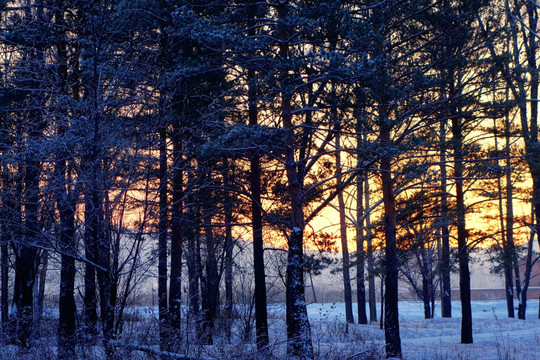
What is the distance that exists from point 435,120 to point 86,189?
1102 centimetres

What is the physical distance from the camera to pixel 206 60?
542 inches

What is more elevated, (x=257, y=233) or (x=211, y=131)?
(x=211, y=131)

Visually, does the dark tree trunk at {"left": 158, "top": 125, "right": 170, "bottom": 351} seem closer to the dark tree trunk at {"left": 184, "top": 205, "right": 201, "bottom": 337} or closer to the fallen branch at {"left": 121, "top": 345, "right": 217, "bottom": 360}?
the fallen branch at {"left": 121, "top": 345, "right": 217, "bottom": 360}

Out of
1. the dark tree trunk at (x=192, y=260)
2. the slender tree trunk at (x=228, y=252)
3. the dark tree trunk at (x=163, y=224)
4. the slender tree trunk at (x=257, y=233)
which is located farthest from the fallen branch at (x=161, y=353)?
the slender tree trunk at (x=257, y=233)

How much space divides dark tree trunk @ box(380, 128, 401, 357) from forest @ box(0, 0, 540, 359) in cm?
5

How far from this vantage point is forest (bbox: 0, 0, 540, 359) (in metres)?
9.53

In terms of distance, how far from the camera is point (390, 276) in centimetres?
1549

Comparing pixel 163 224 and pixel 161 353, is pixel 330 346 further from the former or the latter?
pixel 161 353

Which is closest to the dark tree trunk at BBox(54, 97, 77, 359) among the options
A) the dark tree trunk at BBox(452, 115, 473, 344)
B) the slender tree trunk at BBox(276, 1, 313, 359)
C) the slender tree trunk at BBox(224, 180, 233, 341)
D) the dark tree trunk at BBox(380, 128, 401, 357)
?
the slender tree trunk at BBox(224, 180, 233, 341)

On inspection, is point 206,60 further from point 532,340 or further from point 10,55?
point 532,340

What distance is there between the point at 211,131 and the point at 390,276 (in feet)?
21.6

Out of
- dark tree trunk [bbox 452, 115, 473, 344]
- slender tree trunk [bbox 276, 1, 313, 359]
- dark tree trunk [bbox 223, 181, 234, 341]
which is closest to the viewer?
slender tree trunk [bbox 276, 1, 313, 359]

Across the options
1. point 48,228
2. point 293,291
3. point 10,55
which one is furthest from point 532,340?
point 10,55

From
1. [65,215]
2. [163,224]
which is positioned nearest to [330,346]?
[163,224]
